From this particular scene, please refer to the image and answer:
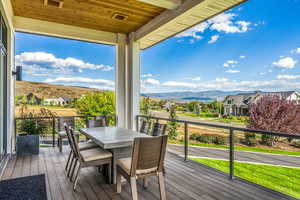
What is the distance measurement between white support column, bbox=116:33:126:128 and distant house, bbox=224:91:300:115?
3.17m

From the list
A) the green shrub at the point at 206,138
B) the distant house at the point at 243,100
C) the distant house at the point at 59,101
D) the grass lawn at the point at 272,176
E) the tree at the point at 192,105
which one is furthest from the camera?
the distant house at the point at 59,101

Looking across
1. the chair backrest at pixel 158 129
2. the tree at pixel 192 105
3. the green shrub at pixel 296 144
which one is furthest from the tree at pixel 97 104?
the green shrub at pixel 296 144

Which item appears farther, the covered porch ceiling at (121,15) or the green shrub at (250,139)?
the covered porch ceiling at (121,15)

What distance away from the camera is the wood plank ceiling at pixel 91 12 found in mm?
3951

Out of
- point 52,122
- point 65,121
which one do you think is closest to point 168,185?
point 65,121

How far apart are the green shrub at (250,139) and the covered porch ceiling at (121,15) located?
2.35 meters

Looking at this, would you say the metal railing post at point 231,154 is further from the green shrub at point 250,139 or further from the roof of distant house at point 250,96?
the roof of distant house at point 250,96

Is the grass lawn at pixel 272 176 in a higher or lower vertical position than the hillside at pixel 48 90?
lower

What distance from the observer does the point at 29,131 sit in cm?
459

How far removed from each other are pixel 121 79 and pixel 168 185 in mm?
3811

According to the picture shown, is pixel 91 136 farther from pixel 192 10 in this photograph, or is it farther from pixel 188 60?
pixel 188 60

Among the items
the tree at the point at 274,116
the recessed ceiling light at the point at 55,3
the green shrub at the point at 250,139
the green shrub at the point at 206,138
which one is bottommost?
the green shrub at the point at 206,138

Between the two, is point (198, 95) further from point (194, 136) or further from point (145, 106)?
point (145, 106)

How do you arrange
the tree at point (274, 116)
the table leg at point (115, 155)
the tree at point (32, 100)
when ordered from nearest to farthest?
the tree at point (274, 116)
the table leg at point (115, 155)
the tree at point (32, 100)
